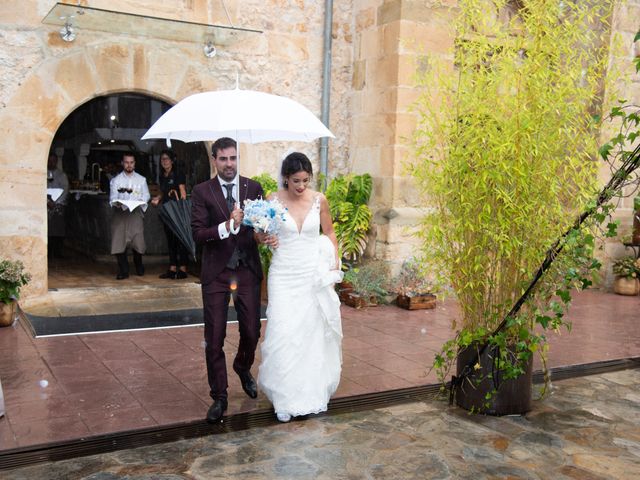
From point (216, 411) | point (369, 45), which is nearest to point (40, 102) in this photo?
point (369, 45)

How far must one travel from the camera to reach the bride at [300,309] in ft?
15.5

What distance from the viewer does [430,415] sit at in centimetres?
498

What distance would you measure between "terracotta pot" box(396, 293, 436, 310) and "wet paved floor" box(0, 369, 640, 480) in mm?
3382

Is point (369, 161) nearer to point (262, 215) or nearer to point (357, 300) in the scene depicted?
point (357, 300)

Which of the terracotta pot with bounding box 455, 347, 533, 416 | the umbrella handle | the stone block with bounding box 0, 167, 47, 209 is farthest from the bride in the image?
the stone block with bounding box 0, 167, 47, 209

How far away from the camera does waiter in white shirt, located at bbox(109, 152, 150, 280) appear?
9.60m

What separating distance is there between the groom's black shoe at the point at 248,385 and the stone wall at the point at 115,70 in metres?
3.89

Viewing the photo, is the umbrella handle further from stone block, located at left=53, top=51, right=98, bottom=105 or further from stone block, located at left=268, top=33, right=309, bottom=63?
stone block, located at left=268, top=33, right=309, bottom=63

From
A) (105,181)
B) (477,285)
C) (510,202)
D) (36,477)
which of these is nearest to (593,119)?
(510,202)

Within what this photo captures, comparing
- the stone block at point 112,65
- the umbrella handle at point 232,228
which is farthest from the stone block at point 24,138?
the umbrella handle at point 232,228

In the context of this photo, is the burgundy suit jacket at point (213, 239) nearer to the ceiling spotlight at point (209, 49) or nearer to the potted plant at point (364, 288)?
the potted plant at point (364, 288)

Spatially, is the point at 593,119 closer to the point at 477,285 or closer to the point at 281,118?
the point at 477,285

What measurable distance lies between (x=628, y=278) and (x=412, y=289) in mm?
Result: 3784

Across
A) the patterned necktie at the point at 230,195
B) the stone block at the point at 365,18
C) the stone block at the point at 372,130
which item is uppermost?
the stone block at the point at 365,18
